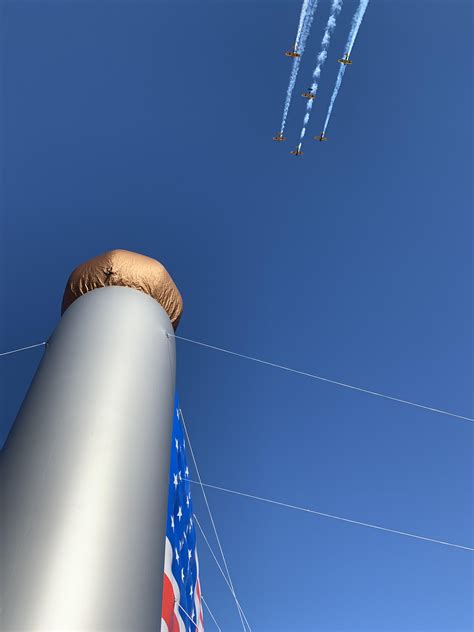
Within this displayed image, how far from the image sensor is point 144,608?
3064mm

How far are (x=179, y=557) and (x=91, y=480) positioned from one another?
261 centimetres

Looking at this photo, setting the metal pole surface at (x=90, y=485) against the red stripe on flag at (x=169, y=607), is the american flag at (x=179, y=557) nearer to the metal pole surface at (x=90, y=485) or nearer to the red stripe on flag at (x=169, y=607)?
the red stripe on flag at (x=169, y=607)

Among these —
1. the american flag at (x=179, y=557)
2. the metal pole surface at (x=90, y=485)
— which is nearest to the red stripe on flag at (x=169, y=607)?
the american flag at (x=179, y=557)

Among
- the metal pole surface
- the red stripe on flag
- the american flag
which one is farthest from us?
the american flag

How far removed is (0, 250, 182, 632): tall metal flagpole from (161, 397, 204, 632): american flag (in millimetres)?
1349

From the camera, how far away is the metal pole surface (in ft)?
8.96

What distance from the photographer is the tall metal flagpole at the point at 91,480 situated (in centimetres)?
273

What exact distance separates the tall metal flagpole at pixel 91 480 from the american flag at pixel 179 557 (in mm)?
1349

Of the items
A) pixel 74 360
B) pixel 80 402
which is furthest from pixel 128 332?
pixel 80 402

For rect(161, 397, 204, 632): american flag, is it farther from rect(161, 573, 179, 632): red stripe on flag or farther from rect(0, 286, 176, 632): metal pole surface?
rect(0, 286, 176, 632): metal pole surface

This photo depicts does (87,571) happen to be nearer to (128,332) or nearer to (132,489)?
(132,489)

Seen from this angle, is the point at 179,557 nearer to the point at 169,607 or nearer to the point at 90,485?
the point at 169,607

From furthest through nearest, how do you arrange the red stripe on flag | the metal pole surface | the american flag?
the american flag < the red stripe on flag < the metal pole surface

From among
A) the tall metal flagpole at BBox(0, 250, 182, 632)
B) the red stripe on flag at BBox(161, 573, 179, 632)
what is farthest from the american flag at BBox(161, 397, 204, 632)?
the tall metal flagpole at BBox(0, 250, 182, 632)
